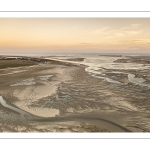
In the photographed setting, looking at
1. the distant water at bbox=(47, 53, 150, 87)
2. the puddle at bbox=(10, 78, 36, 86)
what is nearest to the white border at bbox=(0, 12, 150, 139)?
the distant water at bbox=(47, 53, 150, 87)

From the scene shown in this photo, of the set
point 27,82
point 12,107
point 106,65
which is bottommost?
point 12,107

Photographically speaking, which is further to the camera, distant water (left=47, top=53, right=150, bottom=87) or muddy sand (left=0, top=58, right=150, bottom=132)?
distant water (left=47, top=53, right=150, bottom=87)

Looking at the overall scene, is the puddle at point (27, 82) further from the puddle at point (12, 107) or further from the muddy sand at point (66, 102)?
the puddle at point (12, 107)

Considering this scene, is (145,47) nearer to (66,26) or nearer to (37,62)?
(66,26)
